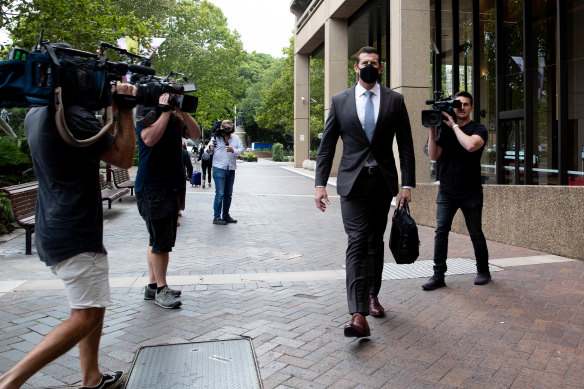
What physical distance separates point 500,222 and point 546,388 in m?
4.99

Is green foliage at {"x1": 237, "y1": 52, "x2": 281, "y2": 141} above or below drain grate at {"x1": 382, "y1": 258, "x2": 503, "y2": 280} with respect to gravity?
above

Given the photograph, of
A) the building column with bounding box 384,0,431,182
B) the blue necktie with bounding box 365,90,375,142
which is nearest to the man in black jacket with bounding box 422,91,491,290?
the blue necktie with bounding box 365,90,375,142

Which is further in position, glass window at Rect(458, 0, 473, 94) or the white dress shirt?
glass window at Rect(458, 0, 473, 94)

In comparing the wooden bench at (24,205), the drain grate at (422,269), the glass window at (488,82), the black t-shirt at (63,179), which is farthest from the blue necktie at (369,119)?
the glass window at (488,82)

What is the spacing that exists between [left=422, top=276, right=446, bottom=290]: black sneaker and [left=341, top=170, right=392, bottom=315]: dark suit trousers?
3.67 feet

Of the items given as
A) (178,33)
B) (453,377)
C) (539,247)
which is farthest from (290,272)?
(178,33)

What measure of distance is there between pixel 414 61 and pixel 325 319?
10.9 metres

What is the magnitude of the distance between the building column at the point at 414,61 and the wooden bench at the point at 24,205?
9063 mm

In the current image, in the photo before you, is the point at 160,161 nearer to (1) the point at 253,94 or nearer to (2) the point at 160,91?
(2) the point at 160,91

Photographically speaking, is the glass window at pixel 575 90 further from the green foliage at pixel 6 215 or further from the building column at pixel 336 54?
the green foliage at pixel 6 215

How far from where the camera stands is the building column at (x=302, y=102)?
3244 cm

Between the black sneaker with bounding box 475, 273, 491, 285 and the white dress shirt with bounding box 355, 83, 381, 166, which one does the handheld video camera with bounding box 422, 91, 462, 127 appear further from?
the black sneaker with bounding box 475, 273, 491, 285

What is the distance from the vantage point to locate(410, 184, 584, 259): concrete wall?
21.2 ft

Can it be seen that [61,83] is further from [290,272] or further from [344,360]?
[290,272]
